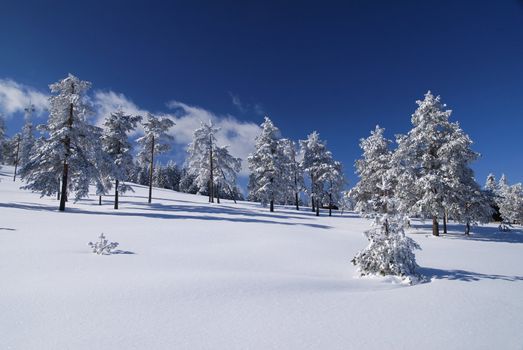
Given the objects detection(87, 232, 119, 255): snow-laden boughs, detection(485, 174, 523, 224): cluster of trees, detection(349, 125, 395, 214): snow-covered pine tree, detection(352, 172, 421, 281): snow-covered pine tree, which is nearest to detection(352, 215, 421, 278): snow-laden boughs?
detection(352, 172, 421, 281): snow-covered pine tree

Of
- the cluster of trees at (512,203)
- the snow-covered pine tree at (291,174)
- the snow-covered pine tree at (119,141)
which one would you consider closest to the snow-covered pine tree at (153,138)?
the snow-covered pine tree at (119,141)

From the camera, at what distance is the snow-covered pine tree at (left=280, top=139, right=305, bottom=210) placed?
41.8 m

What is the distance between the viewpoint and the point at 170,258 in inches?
436

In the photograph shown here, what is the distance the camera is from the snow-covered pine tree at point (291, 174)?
4175 cm

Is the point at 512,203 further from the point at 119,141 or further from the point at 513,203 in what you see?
the point at 119,141

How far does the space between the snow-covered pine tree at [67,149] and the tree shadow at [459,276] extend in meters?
24.0

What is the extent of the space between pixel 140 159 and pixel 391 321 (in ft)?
124

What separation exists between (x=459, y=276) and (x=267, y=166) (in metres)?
30.9

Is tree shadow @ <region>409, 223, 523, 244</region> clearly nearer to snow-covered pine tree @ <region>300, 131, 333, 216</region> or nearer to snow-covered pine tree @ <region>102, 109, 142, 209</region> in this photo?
snow-covered pine tree @ <region>300, 131, 333, 216</region>

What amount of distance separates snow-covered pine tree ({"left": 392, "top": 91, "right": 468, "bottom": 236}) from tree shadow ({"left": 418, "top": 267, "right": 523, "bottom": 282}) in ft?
47.4

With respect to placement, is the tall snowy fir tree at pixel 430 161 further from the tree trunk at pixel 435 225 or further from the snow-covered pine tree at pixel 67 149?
the snow-covered pine tree at pixel 67 149

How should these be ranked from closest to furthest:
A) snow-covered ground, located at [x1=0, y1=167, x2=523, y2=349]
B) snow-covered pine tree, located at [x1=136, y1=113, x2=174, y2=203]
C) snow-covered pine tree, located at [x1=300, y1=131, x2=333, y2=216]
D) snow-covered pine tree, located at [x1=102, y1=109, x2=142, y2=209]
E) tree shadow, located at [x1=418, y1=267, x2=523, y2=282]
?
snow-covered ground, located at [x1=0, y1=167, x2=523, y2=349]
tree shadow, located at [x1=418, y1=267, x2=523, y2=282]
snow-covered pine tree, located at [x1=102, y1=109, x2=142, y2=209]
snow-covered pine tree, located at [x1=136, y1=113, x2=174, y2=203]
snow-covered pine tree, located at [x1=300, y1=131, x2=333, y2=216]

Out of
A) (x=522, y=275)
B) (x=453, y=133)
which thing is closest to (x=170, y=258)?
(x=522, y=275)

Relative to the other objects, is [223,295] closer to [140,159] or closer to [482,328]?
[482,328]
